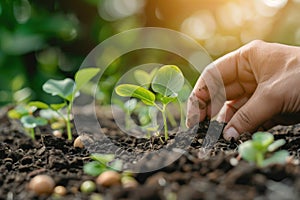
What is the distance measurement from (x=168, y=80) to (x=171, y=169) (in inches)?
15.8

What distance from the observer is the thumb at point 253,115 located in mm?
1435

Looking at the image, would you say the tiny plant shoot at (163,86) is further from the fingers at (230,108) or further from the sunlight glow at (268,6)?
the sunlight glow at (268,6)

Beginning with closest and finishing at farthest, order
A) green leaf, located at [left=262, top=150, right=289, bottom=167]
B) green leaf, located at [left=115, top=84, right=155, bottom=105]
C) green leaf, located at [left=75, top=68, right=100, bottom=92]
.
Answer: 1. green leaf, located at [left=262, top=150, right=289, bottom=167]
2. green leaf, located at [left=115, top=84, right=155, bottom=105]
3. green leaf, located at [left=75, top=68, right=100, bottom=92]

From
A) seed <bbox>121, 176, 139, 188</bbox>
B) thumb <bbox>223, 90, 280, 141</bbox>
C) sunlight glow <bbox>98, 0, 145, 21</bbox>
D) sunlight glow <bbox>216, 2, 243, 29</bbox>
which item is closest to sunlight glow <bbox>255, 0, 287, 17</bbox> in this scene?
sunlight glow <bbox>216, 2, 243, 29</bbox>

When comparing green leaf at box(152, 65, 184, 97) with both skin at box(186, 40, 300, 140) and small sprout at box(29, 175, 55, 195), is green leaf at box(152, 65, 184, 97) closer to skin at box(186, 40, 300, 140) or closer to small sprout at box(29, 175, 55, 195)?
skin at box(186, 40, 300, 140)

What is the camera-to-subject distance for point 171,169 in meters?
1.00

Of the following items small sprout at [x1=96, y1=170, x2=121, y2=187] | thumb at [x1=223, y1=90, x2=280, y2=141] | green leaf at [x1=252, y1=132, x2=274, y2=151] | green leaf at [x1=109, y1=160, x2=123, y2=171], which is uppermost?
green leaf at [x1=252, y1=132, x2=274, y2=151]

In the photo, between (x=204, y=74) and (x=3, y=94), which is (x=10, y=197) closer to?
(x=204, y=74)

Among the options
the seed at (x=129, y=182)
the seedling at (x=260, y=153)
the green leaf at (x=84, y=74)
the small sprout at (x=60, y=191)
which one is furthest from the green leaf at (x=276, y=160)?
the green leaf at (x=84, y=74)

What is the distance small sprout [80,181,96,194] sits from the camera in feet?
3.13

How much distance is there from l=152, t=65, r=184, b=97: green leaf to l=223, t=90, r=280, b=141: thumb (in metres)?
0.24

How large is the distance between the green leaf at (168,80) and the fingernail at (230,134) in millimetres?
230

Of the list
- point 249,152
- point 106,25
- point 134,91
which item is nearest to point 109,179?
point 249,152

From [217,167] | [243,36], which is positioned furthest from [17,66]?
[217,167]
